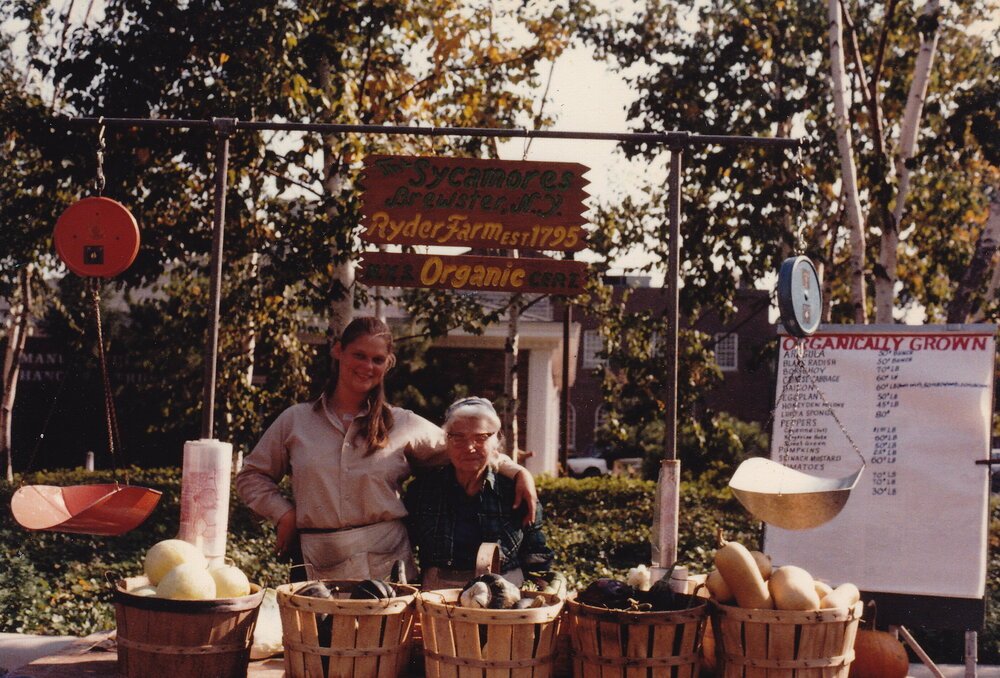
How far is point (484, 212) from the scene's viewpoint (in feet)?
14.3

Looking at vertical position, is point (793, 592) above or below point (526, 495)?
below

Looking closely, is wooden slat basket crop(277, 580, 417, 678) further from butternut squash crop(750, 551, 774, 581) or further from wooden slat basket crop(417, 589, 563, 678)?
butternut squash crop(750, 551, 774, 581)

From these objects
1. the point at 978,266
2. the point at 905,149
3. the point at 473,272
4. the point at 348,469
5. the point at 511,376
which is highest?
the point at 905,149

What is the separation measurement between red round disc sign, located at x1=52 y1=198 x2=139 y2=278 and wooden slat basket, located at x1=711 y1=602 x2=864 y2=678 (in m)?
2.79

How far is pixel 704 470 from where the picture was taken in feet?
52.0

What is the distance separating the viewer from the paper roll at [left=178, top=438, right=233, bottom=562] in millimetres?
3748

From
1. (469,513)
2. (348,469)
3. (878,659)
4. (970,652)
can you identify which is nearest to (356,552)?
(348,469)

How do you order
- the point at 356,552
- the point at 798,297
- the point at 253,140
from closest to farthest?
the point at 356,552 < the point at 798,297 < the point at 253,140

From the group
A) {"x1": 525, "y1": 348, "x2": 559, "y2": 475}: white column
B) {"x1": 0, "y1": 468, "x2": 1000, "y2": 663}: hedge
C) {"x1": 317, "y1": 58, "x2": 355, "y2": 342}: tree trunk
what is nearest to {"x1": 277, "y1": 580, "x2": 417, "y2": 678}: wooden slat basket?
{"x1": 0, "y1": 468, "x2": 1000, "y2": 663}: hedge

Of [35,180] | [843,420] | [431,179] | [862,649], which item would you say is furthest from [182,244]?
[862,649]

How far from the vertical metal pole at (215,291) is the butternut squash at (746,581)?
2.23 metres

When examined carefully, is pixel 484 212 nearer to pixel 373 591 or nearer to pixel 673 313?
pixel 673 313

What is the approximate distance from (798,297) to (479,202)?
1.36m

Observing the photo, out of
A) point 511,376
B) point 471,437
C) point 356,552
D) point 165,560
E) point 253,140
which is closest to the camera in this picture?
point 165,560
